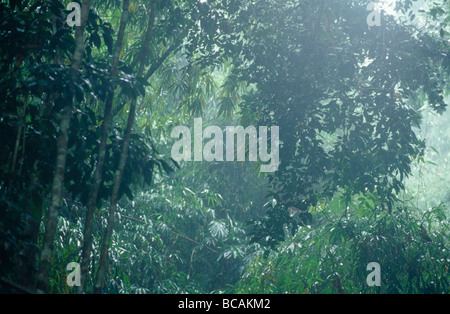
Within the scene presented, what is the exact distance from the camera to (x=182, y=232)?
8.20 metres

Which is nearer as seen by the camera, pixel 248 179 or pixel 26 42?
pixel 26 42

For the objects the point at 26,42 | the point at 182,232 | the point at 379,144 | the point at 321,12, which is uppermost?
the point at 321,12

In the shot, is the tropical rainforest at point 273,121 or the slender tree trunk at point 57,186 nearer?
the slender tree trunk at point 57,186

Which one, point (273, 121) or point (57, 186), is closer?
point (57, 186)

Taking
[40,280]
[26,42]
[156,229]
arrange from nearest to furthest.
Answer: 1. [40,280]
2. [26,42]
3. [156,229]

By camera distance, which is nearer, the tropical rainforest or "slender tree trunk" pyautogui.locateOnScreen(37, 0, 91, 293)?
"slender tree trunk" pyautogui.locateOnScreen(37, 0, 91, 293)

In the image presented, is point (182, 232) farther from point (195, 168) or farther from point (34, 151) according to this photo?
point (34, 151)

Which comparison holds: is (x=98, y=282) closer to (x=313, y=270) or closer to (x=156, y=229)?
(x=313, y=270)

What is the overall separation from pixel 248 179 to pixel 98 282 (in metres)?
5.55

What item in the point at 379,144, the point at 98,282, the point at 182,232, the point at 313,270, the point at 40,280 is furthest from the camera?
the point at 182,232

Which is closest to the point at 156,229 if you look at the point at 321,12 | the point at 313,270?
the point at 313,270

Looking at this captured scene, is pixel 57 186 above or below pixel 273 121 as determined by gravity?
below

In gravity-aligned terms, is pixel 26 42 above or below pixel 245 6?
below

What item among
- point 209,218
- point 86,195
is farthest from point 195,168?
point 86,195
